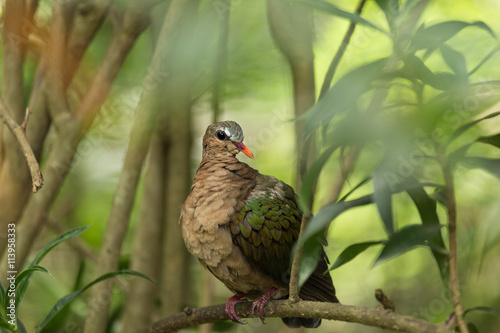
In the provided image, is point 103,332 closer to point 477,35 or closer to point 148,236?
point 148,236

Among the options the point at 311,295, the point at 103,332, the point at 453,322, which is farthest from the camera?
the point at 103,332

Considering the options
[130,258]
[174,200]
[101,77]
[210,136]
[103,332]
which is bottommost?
[103,332]

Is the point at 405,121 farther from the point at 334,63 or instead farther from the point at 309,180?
the point at 334,63

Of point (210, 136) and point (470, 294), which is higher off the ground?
point (210, 136)

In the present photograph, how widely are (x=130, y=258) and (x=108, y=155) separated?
0.79m

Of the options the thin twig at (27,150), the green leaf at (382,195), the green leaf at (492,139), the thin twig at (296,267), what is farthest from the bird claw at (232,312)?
the green leaf at (492,139)

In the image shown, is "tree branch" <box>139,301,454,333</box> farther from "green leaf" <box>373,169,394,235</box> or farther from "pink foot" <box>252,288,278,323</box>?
"green leaf" <box>373,169,394,235</box>

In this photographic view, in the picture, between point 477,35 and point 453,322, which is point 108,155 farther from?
point 453,322

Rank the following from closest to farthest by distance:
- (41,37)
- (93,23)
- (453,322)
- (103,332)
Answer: (453,322) < (103,332) < (93,23) < (41,37)

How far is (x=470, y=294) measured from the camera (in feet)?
10.5

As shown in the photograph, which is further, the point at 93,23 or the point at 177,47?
the point at 93,23

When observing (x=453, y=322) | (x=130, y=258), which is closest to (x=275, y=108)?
(x=130, y=258)

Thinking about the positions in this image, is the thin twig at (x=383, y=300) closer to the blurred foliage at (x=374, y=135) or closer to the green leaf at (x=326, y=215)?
the blurred foliage at (x=374, y=135)

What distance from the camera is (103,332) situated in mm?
2053
